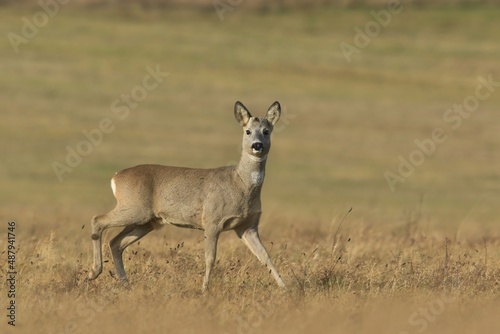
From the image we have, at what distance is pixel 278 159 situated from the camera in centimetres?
4006

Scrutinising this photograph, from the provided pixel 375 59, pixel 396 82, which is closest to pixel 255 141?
pixel 396 82

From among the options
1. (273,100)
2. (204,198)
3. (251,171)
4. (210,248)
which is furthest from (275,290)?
(273,100)

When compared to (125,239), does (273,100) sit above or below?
below

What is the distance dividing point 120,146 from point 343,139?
28.1 ft

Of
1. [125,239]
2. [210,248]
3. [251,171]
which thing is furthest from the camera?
[125,239]

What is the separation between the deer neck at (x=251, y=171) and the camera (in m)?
12.1

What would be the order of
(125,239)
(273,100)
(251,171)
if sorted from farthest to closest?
(273,100) → (125,239) → (251,171)

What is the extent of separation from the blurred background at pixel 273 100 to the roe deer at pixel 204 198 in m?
5.11

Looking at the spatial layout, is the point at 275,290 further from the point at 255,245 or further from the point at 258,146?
the point at 258,146

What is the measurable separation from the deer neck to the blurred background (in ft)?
18.9

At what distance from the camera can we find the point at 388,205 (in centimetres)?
3083

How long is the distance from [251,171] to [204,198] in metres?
0.56

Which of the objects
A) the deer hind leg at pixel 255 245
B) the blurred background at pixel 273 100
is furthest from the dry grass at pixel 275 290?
the blurred background at pixel 273 100

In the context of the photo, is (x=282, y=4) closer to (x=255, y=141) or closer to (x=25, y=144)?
(x=25, y=144)
